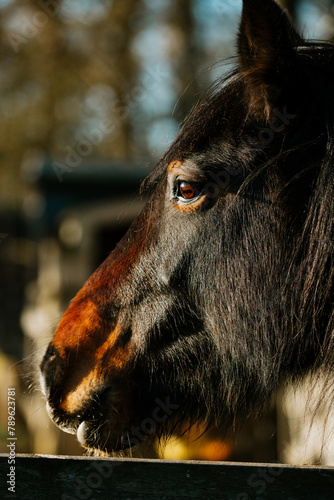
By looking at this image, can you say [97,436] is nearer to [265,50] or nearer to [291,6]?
[265,50]

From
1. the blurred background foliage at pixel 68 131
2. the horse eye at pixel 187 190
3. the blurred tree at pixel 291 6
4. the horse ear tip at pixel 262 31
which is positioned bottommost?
the blurred background foliage at pixel 68 131

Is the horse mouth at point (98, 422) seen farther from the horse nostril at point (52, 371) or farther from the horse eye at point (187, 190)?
the horse eye at point (187, 190)

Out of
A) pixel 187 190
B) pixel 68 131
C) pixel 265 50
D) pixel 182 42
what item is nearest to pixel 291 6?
pixel 265 50

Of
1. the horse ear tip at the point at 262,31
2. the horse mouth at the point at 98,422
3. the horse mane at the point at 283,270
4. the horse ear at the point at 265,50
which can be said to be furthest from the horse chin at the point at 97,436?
the horse ear tip at the point at 262,31

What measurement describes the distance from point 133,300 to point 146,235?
24cm

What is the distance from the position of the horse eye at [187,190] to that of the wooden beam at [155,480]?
0.93 meters

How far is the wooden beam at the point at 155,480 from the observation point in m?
1.22

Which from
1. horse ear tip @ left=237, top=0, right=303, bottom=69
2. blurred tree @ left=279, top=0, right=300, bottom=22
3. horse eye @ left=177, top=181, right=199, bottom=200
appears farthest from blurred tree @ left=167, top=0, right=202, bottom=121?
horse eye @ left=177, top=181, right=199, bottom=200

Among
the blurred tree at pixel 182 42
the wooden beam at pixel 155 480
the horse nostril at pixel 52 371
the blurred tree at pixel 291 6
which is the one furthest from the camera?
the blurred tree at pixel 182 42

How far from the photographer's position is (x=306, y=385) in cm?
195

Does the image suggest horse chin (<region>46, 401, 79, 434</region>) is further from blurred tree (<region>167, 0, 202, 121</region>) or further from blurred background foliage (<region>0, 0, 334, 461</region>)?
blurred tree (<region>167, 0, 202, 121</region>)

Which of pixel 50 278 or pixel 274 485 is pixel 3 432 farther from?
pixel 274 485

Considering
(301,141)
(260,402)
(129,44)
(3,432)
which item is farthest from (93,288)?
(129,44)

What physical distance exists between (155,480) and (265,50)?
139 cm
